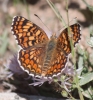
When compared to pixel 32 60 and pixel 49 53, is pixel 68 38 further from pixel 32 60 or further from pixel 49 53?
pixel 32 60

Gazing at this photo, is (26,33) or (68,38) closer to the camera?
(68,38)

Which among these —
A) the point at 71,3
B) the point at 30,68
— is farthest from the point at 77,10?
the point at 30,68

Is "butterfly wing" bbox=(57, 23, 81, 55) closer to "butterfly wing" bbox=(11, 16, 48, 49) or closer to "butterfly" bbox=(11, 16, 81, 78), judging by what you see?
"butterfly" bbox=(11, 16, 81, 78)

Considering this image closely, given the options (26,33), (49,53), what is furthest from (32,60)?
(26,33)

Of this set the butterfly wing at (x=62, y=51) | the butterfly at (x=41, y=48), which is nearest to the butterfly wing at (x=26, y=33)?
the butterfly at (x=41, y=48)

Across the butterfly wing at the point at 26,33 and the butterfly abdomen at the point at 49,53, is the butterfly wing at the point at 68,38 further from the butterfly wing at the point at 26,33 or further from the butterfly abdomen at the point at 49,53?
the butterfly wing at the point at 26,33

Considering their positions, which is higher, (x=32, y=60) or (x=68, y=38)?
(x=68, y=38)

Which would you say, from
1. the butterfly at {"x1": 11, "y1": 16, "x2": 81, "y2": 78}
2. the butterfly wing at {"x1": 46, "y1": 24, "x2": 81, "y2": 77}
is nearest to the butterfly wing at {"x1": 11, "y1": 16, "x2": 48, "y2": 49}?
the butterfly at {"x1": 11, "y1": 16, "x2": 81, "y2": 78}
